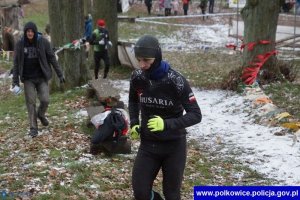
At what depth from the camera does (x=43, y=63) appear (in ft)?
28.9

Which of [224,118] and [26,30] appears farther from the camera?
[224,118]

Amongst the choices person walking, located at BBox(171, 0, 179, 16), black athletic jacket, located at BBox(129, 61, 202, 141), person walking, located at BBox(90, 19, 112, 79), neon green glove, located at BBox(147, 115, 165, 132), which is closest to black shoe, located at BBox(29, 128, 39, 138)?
black athletic jacket, located at BBox(129, 61, 202, 141)

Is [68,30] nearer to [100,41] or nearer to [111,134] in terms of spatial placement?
[100,41]

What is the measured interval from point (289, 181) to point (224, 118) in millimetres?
3938

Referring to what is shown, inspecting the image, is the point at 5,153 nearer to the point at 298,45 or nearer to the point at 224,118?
the point at 224,118

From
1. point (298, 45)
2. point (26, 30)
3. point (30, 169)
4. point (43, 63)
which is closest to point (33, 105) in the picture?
point (43, 63)

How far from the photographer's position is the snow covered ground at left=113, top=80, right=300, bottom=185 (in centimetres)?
754

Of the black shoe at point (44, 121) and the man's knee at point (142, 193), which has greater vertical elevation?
the man's knee at point (142, 193)

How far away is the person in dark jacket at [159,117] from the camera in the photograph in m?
4.74

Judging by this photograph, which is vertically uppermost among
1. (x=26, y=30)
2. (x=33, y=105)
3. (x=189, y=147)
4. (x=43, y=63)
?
(x=26, y=30)

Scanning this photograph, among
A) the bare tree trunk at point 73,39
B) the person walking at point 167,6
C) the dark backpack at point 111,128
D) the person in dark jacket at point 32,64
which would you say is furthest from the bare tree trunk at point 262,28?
the person walking at point 167,6

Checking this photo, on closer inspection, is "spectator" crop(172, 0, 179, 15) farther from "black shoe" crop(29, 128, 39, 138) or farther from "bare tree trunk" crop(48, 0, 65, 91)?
"black shoe" crop(29, 128, 39, 138)

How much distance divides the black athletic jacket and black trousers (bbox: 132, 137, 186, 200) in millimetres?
91

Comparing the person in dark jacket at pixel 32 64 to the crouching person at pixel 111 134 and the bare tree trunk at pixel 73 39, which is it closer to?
the crouching person at pixel 111 134
